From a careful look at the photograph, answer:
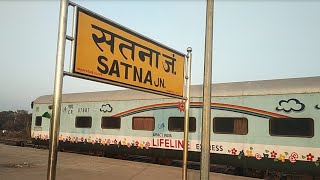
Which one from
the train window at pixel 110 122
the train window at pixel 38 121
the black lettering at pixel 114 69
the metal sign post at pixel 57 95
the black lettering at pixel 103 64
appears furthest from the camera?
the train window at pixel 38 121

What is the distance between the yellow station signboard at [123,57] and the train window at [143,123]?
7633mm

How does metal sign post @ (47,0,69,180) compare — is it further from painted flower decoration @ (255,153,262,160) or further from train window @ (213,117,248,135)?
train window @ (213,117,248,135)

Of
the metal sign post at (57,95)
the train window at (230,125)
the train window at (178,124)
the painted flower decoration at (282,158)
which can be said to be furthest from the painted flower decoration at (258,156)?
the metal sign post at (57,95)

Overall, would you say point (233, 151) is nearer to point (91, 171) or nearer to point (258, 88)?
point (258, 88)

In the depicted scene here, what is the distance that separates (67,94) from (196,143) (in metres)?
8.85

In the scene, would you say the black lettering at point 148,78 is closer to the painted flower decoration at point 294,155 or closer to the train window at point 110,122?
the painted flower decoration at point 294,155

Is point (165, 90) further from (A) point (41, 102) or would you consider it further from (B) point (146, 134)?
(A) point (41, 102)

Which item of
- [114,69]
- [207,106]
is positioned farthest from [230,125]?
[114,69]

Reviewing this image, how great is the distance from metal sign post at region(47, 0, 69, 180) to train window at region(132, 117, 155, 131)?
991 cm

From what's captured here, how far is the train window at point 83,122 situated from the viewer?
15402 millimetres

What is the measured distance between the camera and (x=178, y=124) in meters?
12.5

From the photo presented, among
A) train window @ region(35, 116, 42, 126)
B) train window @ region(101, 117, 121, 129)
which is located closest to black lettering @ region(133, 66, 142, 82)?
train window @ region(101, 117, 121, 129)

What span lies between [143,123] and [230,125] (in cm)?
383

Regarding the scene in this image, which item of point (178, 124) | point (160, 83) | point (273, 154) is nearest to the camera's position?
point (160, 83)
